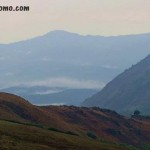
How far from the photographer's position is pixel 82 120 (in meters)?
129

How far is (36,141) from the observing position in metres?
51.2

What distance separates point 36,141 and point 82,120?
258 feet

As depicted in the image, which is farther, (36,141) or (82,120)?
(82,120)

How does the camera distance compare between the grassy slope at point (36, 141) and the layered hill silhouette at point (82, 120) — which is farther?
the layered hill silhouette at point (82, 120)

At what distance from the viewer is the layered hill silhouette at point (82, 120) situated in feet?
317

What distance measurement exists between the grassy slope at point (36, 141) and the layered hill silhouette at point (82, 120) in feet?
97.5

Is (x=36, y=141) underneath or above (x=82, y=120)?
above

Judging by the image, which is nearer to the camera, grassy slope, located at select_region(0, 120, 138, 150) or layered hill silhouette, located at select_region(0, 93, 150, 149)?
grassy slope, located at select_region(0, 120, 138, 150)

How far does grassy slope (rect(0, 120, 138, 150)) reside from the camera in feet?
155

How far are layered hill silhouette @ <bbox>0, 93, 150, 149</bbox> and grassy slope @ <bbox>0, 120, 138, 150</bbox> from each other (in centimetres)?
2973

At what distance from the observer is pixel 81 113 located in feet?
447

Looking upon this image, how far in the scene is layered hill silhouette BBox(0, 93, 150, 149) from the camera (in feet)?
317

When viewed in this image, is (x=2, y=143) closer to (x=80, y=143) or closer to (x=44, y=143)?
(x=44, y=143)

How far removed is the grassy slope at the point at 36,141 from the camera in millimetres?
47125
